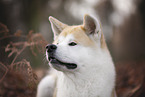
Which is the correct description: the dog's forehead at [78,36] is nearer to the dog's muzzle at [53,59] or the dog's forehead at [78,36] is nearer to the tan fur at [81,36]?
the tan fur at [81,36]

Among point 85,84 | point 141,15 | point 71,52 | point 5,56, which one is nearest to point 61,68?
point 71,52

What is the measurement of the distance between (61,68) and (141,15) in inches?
232

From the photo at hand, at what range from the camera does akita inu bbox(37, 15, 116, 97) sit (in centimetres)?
205

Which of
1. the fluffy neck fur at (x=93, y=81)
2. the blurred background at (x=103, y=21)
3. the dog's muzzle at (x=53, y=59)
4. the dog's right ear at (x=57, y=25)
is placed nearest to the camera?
the dog's muzzle at (x=53, y=59)

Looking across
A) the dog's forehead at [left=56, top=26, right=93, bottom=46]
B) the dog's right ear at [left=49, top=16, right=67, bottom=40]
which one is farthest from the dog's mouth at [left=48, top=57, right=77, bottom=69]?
the dog's right ear at [left=49, top=16, right=67, bottom=40]

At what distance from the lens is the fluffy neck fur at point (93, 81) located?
2162mm

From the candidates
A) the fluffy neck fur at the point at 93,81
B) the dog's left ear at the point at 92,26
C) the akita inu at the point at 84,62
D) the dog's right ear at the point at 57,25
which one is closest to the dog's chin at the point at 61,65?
the akita inu at the point at 84,62

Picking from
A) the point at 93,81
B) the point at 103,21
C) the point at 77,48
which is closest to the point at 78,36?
the point at 77,48

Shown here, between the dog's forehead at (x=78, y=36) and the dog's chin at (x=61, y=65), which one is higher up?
the dog's forehead at (x=78, y=36)

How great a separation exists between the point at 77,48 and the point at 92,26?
1.56 feet

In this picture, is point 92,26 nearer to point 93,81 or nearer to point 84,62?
point 84,62

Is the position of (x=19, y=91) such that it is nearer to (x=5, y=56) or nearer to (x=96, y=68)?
(x=5, y=56)

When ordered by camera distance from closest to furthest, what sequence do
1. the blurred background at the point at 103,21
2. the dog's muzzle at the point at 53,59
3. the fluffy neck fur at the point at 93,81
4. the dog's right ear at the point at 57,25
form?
the dog's muzzle at the point at 53,59 < the fluffy neck fur at the point at 93,81 < the dog's right ear at the point at 57,25 < the blurred background at the point at 103,21

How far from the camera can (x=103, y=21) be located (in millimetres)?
12758
